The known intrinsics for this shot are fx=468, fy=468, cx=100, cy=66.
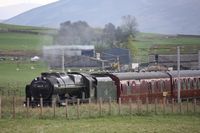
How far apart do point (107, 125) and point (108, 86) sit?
541 inches

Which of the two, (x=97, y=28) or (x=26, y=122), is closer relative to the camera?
(x=26, y=122)

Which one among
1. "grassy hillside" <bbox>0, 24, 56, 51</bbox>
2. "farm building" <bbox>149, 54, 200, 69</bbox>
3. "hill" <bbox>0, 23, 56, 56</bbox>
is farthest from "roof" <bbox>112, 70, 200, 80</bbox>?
"grassy hillside" <bbox>0, 24, 56, 51</bbox>

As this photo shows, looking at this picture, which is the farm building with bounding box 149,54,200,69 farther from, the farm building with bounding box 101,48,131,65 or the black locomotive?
the black locomotive

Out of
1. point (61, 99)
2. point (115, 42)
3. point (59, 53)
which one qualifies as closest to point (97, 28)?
point (115, 42)

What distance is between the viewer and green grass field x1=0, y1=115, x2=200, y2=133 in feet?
82.2

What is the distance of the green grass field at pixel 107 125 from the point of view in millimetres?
25047

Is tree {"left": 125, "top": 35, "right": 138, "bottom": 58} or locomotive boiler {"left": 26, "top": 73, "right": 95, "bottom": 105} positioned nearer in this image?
locomotive boiler {"left": 26, "top": 73, "right": 95, "bottom": 105}

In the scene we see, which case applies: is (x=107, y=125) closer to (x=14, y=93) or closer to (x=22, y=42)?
(x=14, y=93)

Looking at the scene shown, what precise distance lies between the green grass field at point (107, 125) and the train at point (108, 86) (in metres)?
7.04

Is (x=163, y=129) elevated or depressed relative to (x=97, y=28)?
depressed

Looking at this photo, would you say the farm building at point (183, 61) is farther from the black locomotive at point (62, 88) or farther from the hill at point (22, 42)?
the black locomotive at point (62, 88)

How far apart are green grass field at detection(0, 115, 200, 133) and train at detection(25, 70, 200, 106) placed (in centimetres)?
704

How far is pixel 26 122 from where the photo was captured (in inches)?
1086

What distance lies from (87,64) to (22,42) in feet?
134
